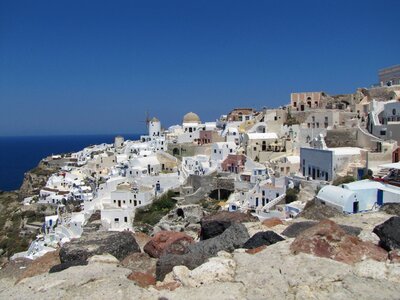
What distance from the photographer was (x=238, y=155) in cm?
3319

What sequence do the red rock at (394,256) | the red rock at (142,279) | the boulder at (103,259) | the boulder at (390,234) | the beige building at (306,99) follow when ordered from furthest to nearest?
1. the beige building at (306,99)
2. the boulder at (103,259)
3. the boulder at (390,234)
4. the red rock at (394,256)
5. the red rock at (142,279)

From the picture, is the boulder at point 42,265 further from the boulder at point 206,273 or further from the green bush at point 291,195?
the green bush at point 291,195

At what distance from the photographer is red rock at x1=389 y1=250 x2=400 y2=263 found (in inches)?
209

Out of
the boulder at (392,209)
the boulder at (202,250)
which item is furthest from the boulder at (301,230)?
the boulder at (392,209)

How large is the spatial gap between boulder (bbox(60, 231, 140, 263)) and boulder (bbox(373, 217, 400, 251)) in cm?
405

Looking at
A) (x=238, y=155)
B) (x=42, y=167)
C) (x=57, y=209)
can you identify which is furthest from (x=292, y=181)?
(x=42, y=167)

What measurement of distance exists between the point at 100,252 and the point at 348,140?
24929mm

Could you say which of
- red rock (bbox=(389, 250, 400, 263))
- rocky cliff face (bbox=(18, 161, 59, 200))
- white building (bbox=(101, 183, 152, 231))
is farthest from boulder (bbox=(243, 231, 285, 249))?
rocky cliff face (bbox=(18, 161, 59, 200))

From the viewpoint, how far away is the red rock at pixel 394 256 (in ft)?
17.4

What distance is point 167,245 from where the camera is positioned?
6.74 meters

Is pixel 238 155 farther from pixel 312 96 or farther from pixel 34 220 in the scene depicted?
pixel 34 220

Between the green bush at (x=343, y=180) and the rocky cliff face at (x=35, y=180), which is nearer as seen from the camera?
the green bush at (x=343, y=180)

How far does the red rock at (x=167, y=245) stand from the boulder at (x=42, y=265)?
1478 mm

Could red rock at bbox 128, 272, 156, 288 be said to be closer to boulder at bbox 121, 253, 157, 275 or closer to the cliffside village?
boulder at bbox 121, 253, 157, 275
